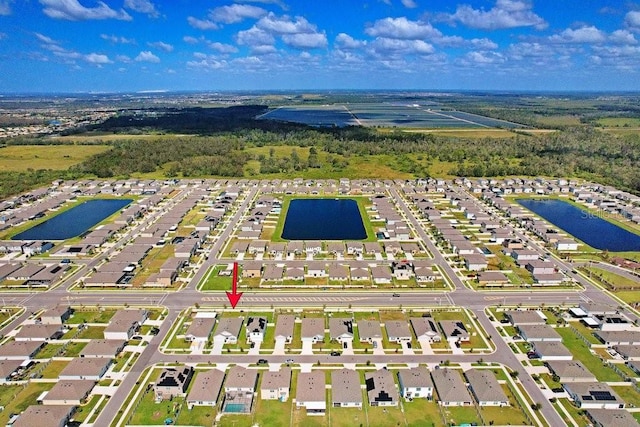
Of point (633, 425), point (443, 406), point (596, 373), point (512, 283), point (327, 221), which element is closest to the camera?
point (633, 425)

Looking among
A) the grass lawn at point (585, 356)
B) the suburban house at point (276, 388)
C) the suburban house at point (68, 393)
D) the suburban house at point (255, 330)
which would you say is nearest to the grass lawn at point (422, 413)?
the suburban house at point (276, 388)

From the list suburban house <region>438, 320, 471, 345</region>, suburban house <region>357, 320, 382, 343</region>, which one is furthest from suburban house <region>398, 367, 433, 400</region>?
suburban house <region>438, 320, 471, 345</region>

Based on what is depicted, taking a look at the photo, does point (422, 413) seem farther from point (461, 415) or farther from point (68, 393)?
point (68, 393)

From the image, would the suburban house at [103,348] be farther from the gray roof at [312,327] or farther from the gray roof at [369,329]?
the gray roof at [369,329]

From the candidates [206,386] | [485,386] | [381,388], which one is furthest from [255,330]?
[485,386]

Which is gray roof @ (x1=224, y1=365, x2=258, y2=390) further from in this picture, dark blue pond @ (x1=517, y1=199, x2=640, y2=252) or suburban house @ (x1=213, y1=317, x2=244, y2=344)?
dark blue pond @ (x1=517, y1=199, x2=640, y2=252)

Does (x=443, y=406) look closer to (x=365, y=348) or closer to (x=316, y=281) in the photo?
(x=365, y=348)

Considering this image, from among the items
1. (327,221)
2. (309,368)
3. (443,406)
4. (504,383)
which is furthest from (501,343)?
(327,221)
